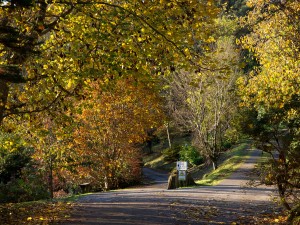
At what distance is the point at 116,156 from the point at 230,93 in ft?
38.7

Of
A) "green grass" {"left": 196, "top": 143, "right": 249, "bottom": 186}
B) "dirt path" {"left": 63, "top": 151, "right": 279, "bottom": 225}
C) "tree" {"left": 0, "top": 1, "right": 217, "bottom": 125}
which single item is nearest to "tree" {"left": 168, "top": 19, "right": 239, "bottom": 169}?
"green grass" {"left": 196, "top": 143, "right": 249, "bottom": 186}

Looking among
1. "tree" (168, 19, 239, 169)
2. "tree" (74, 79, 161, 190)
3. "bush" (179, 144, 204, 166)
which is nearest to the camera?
"tree" (74, 79, 161, 190)

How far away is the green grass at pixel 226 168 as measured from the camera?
2601 centimetres

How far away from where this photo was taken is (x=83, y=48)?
9391 millimetres

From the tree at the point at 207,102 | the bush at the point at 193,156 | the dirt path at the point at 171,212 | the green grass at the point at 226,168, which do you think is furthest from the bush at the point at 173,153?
the dirt path at the point at 171,212

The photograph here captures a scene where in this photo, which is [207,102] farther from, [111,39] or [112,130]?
[111,39]

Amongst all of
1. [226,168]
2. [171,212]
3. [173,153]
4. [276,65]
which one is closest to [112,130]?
[276,65]

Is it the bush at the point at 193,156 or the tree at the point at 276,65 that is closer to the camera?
the tree at the point at 276,65

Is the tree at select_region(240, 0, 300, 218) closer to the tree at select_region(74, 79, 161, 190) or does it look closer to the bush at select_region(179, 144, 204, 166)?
the tree at select_region(74, 79, 161, 190)

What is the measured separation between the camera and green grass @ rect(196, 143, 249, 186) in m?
26.0

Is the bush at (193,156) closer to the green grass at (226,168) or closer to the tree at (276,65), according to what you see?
the green grass at (226,168)

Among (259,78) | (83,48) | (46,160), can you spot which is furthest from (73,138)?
(83,48)

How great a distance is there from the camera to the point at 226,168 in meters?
30.0

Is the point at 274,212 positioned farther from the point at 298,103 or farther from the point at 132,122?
the point at 132,122
